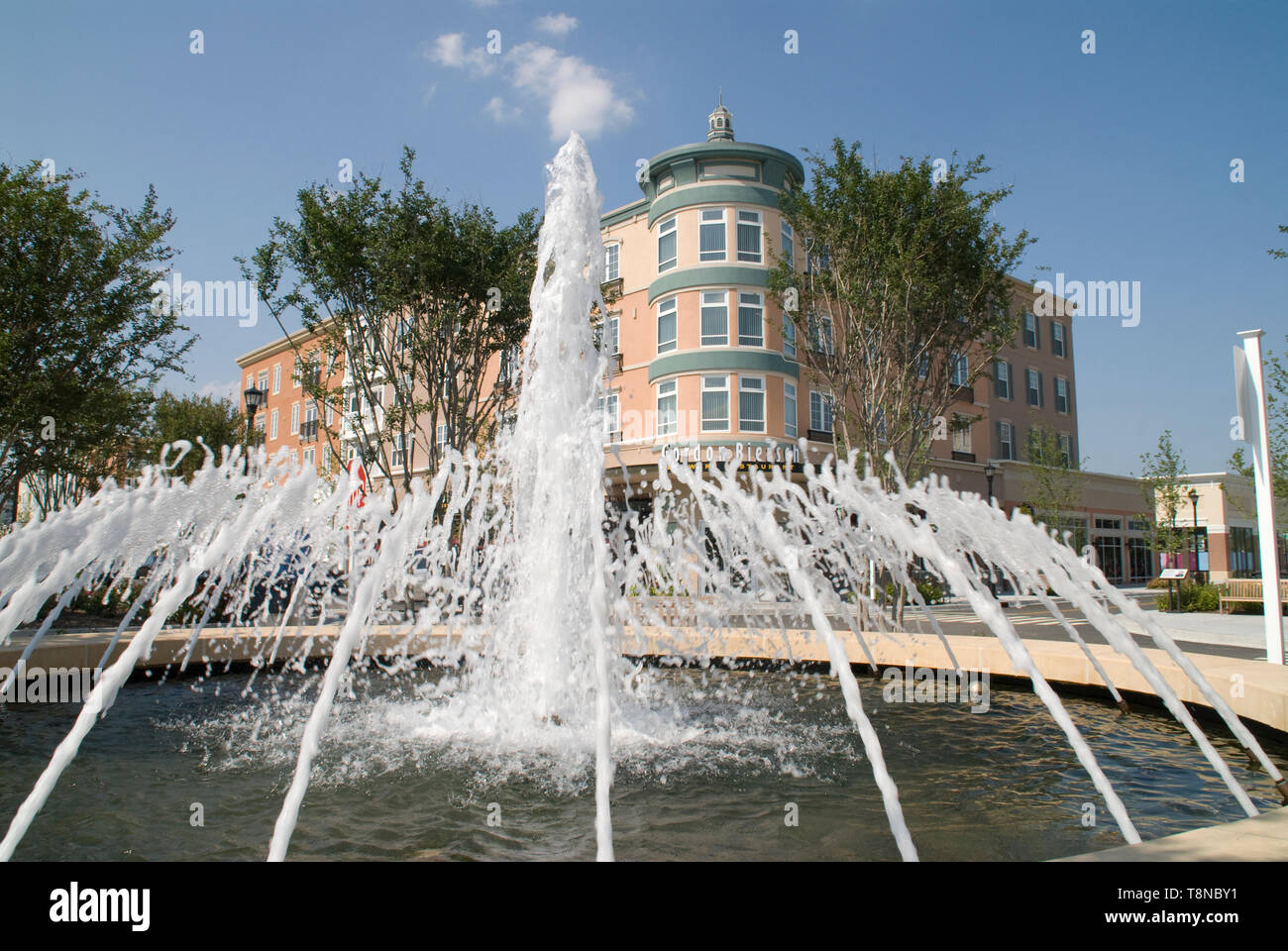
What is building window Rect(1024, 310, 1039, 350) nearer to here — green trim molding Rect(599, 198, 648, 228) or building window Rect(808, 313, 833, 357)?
green trim molding Rect(599, 198, 648, 228)

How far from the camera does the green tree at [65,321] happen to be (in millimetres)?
15852

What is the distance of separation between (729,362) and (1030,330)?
2333 cm

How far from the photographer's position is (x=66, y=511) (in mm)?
8180

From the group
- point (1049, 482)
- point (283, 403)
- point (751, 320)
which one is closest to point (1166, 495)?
point (1049, 482)

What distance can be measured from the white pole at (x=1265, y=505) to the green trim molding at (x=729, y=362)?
19440mm

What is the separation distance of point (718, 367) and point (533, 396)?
809 inches

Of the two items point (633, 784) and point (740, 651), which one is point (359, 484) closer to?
point (740, 651)

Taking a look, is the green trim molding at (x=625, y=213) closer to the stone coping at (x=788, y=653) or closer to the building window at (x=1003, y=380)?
the building window at (x=1003, y=380)

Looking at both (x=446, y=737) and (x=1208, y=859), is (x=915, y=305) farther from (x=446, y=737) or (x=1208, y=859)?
(x=1208, y=859)

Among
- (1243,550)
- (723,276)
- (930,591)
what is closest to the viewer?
(930,591)

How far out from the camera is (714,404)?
28.2 meters

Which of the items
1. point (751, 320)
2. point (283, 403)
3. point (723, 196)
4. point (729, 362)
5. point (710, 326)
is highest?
point (723, 196)

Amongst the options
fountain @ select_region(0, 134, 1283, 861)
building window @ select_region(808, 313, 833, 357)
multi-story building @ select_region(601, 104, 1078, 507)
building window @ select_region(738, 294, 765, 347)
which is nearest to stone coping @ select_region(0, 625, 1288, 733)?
A: fountain @ select_region(0, 134, 1283, 861)
